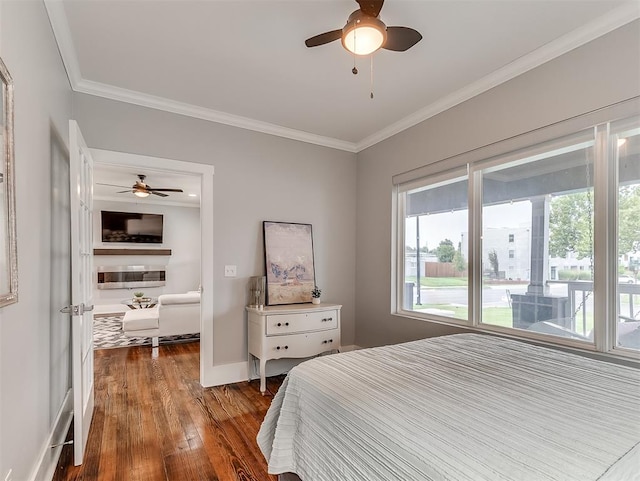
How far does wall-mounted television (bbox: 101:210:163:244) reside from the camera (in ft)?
23.9

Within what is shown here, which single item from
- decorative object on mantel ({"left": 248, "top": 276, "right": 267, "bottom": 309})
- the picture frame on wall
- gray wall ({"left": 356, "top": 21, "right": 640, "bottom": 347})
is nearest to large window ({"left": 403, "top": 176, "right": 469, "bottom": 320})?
gray wall ({"left": 356, "top": 21, "right": 640, "bottom": 347})

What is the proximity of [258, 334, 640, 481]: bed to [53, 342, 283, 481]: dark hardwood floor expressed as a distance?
641 mm

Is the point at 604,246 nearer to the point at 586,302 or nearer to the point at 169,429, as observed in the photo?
the point at 586,302

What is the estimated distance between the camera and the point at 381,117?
340cm

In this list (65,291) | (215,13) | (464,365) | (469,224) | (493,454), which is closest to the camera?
(493,454)

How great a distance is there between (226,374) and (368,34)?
3.07m

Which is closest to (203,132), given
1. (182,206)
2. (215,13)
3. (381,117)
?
(215,13)

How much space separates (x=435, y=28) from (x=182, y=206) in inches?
285

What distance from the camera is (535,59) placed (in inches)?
92.6

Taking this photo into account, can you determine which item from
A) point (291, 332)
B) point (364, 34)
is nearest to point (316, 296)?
point (291, 332)

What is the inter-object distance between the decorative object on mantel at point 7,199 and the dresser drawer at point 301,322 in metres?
2.05

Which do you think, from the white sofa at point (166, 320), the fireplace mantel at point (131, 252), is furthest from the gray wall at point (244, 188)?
the fireplace mantel at point (131, 252)

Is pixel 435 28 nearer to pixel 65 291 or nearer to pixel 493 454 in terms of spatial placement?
pixel 493 454

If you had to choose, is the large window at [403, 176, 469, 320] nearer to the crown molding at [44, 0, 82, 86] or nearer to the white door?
the white door
